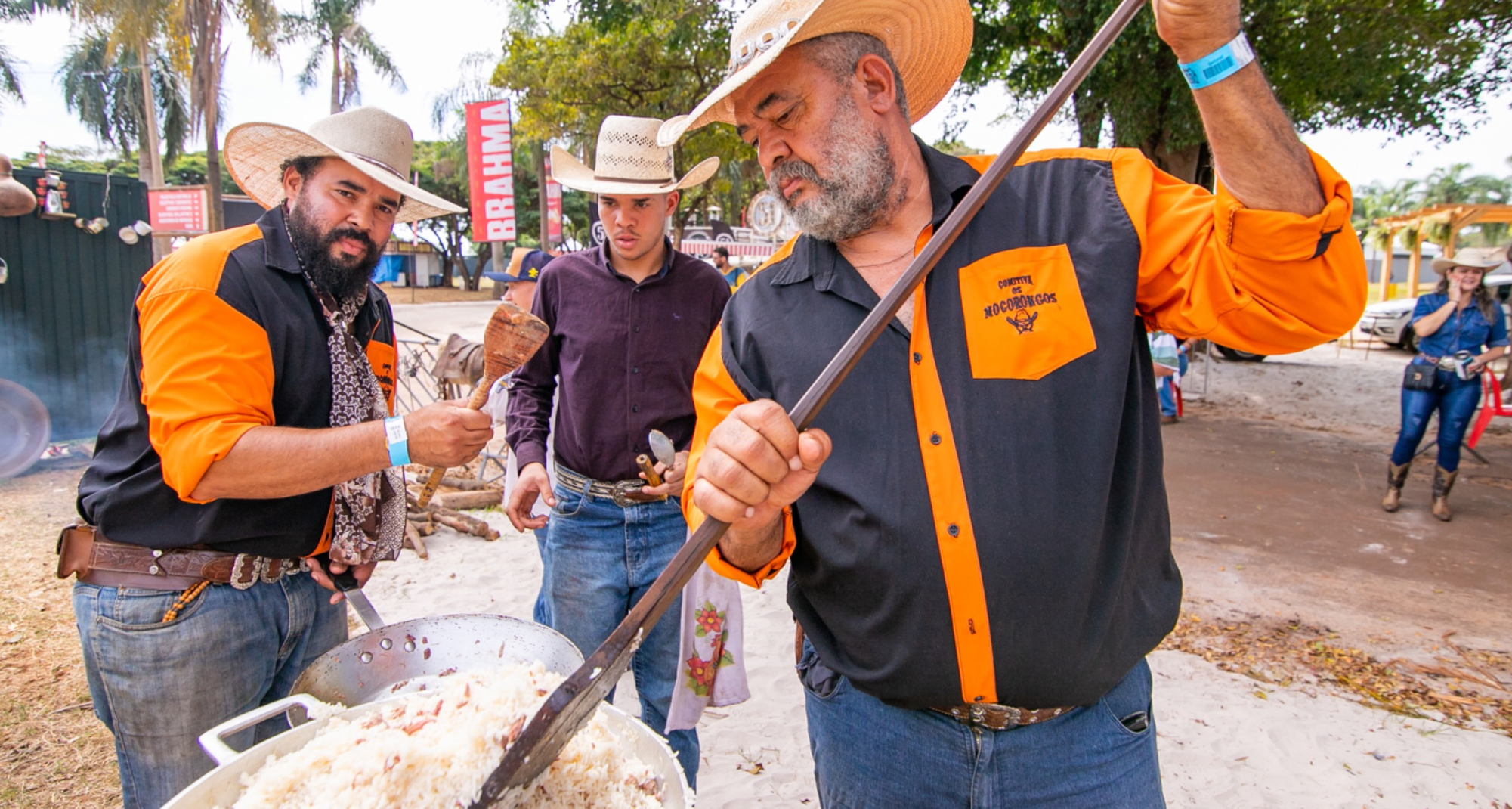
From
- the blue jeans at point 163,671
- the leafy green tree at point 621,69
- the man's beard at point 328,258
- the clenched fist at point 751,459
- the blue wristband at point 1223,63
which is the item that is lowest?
the blue jeans at point 163,671

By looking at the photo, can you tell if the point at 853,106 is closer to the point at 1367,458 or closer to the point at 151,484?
the point at 151,484

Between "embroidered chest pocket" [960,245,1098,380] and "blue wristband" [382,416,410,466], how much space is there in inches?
51.1

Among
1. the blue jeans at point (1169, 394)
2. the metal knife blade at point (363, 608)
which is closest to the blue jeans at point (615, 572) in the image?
the metal knife blade at point (363, 608)

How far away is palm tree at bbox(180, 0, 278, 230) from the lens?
1558cm

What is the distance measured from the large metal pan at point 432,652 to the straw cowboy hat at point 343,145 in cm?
123

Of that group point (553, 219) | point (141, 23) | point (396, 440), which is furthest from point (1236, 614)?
point (141, 23)

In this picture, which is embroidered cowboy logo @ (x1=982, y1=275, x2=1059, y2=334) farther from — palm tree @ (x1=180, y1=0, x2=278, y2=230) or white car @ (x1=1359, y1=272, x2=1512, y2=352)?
white car @ (x1=1359, y1=272, x2=1512, y2=352)

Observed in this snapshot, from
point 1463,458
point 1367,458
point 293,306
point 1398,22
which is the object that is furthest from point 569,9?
point 1463,458

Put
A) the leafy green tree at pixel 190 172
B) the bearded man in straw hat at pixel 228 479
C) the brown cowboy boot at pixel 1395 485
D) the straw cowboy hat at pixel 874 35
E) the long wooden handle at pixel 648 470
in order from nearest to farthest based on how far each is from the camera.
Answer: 1. the straw cowboy hat at pixel 874 35
2. the bearded man in straw hat at pixel 228 479
3. the long wooden handle at pixel 648 470
4. the brown cowboy boot at pixel 1395 485
5. the leafy green tree at pixel 190 172

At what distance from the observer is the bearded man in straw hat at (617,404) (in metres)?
2.91

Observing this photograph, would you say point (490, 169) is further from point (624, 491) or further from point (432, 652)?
point (432, 652)

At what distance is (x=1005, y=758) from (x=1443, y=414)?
25.3 ft

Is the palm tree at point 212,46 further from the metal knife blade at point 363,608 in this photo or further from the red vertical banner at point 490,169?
the metal knife blade at point 363,608

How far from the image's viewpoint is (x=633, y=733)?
1.49m
